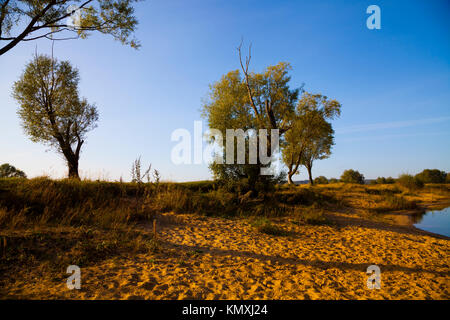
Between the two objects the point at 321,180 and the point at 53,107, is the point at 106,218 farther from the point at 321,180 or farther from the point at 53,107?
the point at 321,180

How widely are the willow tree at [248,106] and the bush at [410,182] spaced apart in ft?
51.5

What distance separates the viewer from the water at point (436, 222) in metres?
9.25

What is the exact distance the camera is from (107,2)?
9.22 metres

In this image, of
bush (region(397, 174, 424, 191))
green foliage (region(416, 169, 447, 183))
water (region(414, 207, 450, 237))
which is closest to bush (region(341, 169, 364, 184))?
green foliage (region(416, 169, 447, 183))

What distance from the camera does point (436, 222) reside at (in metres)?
10.6

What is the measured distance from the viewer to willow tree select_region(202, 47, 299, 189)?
1344cm

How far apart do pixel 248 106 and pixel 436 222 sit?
536 inches

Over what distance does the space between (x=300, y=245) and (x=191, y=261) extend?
149 inches

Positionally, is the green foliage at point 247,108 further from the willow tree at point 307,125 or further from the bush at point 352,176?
the bush at point 352,176

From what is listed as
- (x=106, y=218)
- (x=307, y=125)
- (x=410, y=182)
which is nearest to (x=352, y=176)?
(x=410, y=182)

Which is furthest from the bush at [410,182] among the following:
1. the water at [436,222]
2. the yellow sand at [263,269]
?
the yellow sand at [263,269]

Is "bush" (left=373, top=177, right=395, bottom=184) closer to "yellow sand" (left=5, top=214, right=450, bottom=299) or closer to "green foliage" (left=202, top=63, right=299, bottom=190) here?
"green foliage" (left=202, top=63, right=299, bottom=190)

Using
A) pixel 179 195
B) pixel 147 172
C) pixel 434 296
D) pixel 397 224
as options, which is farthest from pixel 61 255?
pixel 397 224

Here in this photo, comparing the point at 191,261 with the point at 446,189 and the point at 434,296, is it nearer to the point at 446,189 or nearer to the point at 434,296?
the point at 434,296
